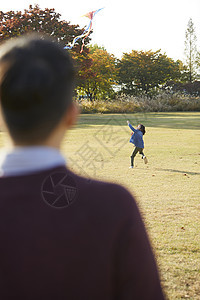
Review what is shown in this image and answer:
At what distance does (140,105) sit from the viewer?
3303 centimetres

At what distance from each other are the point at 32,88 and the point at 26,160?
0.20 metres

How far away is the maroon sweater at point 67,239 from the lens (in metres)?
0.92

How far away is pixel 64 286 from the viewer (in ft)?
3.12

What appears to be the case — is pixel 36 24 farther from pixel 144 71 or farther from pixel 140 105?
pixel 144 71

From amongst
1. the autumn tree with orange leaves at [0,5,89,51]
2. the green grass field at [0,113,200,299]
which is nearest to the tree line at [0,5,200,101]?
the autumn tree with orange leaves at [0,5,89,51]

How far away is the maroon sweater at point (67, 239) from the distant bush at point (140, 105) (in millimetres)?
28299

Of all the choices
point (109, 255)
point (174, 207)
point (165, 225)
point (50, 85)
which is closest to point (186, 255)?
point (165, 225)

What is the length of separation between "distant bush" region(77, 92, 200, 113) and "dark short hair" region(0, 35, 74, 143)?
92.7ft

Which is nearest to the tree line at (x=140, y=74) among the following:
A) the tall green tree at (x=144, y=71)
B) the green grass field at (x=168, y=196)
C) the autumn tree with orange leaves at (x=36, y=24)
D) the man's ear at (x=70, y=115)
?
the tall green tree at (x=144, y=71)

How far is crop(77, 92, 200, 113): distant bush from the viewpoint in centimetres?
3300

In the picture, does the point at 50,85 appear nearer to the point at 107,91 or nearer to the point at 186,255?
the point at 186,255

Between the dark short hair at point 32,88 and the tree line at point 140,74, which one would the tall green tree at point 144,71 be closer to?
the tree line at point 140,74

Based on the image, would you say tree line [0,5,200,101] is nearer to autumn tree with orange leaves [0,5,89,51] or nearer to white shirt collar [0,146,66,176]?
autumn tree with orange leaves [0,5,89,51]

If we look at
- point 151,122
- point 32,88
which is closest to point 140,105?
point 151,122
